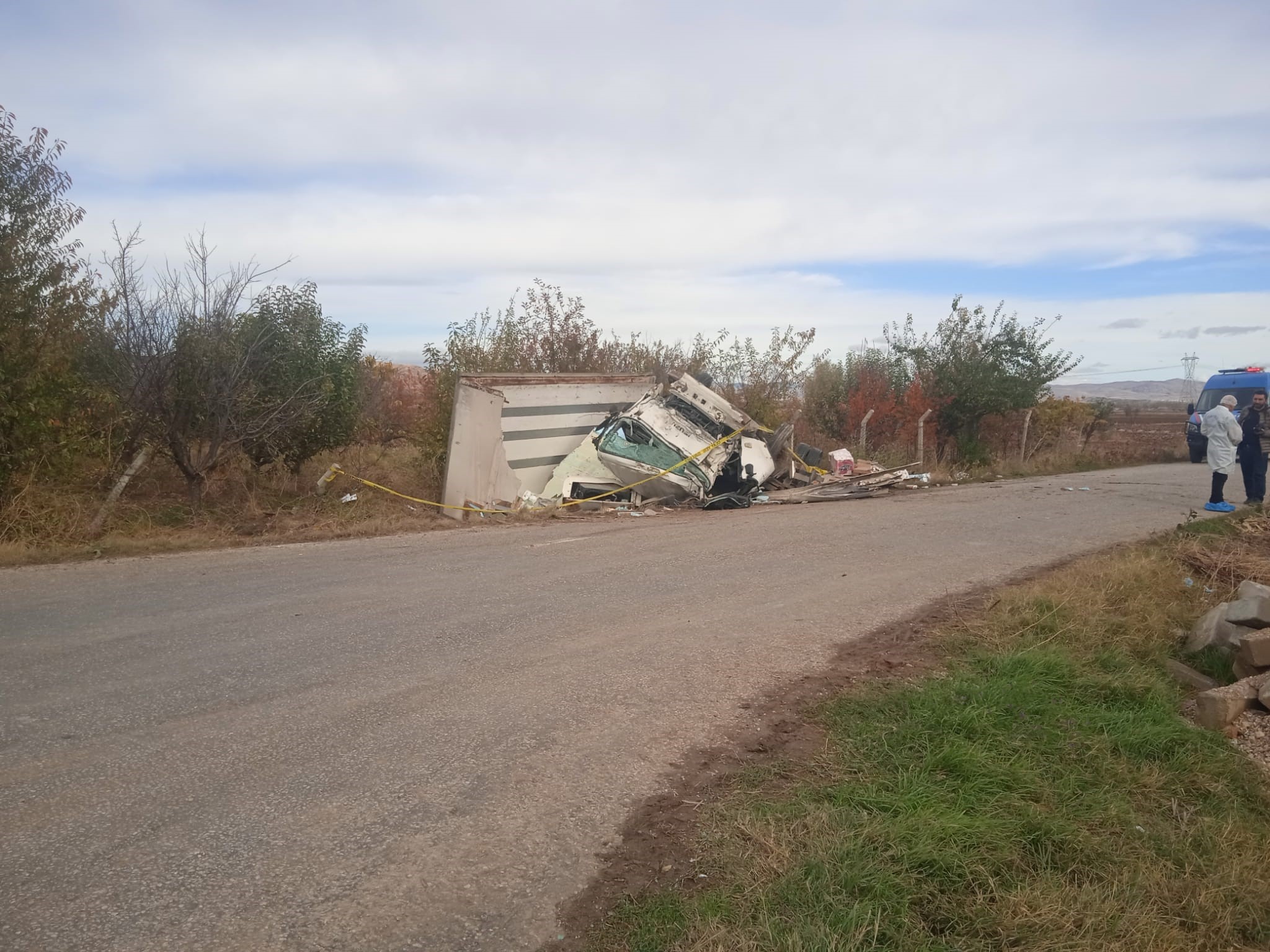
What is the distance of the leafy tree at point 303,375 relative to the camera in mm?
12891

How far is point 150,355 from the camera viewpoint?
1115cm

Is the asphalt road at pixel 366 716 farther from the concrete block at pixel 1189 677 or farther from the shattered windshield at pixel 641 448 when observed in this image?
the shattered windshield at pixel 641 448

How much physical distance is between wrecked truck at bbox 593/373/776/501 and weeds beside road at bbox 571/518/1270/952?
874 centimetres

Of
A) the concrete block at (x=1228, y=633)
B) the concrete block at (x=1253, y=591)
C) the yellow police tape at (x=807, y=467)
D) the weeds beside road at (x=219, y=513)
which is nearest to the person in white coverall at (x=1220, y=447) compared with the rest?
the yellow police tape at (x=807, y=467)

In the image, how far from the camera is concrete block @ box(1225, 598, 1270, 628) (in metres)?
6.89

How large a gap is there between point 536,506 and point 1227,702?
406 inches

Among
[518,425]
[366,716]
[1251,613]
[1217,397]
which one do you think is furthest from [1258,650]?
[1217,397]

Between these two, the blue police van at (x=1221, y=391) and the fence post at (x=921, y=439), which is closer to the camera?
the fence post at (x=921, y=439)

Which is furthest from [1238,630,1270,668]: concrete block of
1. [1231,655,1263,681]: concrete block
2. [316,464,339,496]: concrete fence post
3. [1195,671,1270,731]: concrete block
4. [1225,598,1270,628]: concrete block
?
[316,464,339,496]: concrete fence post

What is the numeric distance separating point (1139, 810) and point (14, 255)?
12.6 m

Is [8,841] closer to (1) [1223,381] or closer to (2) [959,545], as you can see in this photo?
(2) [959,545]

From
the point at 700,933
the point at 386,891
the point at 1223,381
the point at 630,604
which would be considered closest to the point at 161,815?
the point at 386,891

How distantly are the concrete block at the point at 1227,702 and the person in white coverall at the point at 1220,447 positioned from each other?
8719mm

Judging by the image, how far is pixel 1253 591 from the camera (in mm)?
7270
